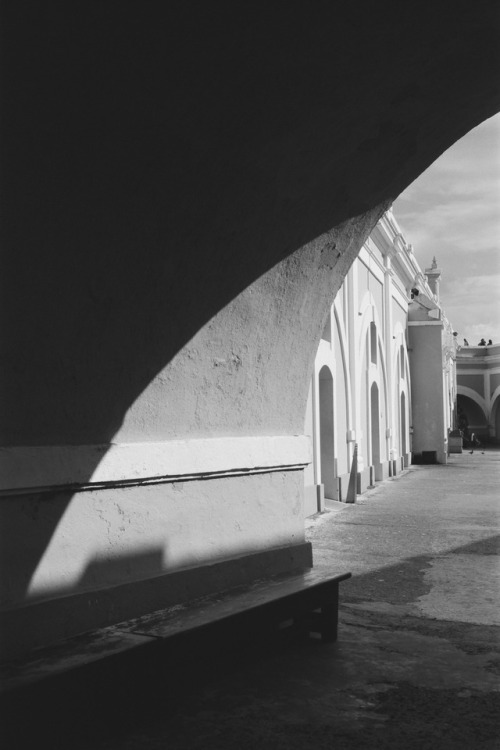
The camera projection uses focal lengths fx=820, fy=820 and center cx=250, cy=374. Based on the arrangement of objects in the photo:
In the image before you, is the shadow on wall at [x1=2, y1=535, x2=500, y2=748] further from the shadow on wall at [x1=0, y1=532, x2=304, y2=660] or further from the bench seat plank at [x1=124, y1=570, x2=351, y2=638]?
the shadow on wall at [x1=0, y1=532, x2=304, y2=660]

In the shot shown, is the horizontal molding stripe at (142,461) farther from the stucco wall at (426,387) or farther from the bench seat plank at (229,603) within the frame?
the stucco wall at (426,387)

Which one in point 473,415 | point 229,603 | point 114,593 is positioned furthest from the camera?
point 473,415

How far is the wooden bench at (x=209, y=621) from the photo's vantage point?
332 cm

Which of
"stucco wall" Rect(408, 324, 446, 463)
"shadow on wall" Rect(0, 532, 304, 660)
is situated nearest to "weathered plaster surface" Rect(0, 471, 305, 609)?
"shadow on wall" Rect(0, 532, 304, 660)

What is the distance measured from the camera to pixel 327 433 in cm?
1319

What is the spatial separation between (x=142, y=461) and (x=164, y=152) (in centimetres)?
162

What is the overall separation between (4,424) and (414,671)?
98.3 inches

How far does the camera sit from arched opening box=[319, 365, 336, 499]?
13.1m

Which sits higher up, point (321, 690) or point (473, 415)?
point (473, 415)

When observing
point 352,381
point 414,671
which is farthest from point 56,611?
point 352,381

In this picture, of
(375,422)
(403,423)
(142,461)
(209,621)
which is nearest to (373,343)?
(375,422)

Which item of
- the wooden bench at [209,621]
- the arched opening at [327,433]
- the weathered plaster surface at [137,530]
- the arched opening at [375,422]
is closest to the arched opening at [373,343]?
the arched opening at [375,422]

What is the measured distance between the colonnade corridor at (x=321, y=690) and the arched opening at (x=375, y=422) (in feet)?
38.2

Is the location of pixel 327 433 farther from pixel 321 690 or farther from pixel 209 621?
pixel 209 621
